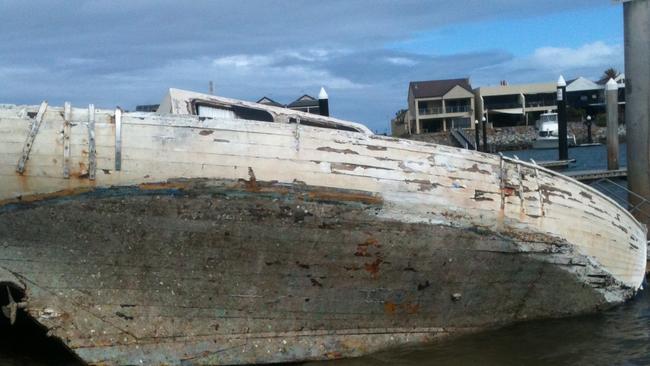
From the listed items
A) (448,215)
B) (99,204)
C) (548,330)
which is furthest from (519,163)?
(99,204)

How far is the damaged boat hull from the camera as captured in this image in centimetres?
589

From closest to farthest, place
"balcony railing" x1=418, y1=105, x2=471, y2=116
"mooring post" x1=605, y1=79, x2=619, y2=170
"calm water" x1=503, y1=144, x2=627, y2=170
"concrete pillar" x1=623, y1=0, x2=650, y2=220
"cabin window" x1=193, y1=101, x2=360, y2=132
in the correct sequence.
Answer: "cabin window" x1=193, y1=101, x2=360, y2=132 → "concrete pillar" x1=623, y1=0, x2=650, y2=220 → "mooring post" x1=605, y1=79, x2=619, y2=170 → "calm water" x1=503, y1=144, x2=627, y2=170 → "balcony railing" x1=418, y1=105, x2=471, y2=116

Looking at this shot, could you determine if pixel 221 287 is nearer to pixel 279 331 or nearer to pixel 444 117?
pixel 279 331

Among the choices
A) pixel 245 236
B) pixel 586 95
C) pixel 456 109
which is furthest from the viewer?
pixel 586 95

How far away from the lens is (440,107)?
71.4 meters

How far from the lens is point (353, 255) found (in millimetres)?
6363

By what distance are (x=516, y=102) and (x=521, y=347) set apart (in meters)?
74.5

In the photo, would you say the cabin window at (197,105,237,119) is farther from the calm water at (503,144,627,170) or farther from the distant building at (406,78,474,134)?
the distant building at (406,78,474,134)

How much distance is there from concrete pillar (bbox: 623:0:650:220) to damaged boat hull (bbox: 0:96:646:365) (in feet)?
13.5

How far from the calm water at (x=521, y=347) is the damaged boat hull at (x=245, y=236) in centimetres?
25

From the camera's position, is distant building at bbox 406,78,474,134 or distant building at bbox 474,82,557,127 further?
distant building at bbox 474,82,557,127

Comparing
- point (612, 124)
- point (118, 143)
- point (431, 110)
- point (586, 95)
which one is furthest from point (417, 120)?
point (118, 143)

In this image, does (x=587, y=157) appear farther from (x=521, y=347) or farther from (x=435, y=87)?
(x=521, y=347)

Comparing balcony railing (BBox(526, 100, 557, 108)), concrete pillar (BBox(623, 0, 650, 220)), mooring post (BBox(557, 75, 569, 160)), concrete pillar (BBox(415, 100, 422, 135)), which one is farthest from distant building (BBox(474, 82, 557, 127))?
concrete pillar (BBox(623, 0, 650, 220))
